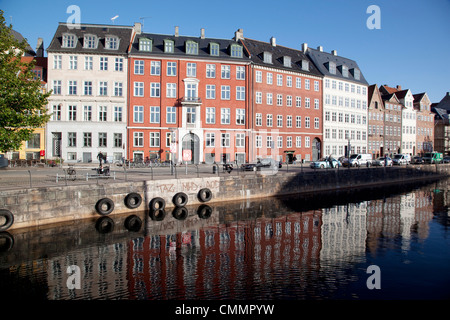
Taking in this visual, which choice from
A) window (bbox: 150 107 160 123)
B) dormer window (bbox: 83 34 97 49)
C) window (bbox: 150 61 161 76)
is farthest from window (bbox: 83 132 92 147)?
window (bbox: 150 61 161 76)

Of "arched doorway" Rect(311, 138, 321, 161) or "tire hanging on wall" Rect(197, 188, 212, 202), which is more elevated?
"arched doorway" Rect(311, 138, 321, 161)

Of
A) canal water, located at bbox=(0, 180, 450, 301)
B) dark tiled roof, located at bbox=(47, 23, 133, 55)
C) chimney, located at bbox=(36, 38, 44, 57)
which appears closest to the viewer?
canal water, located at bbox=(0, 180, 450, 301)

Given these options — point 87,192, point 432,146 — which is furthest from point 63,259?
point 432,146

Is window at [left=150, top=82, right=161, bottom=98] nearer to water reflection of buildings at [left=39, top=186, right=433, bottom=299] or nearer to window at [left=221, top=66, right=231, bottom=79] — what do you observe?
window at [left=221, top=66, right=231, bottom=79]

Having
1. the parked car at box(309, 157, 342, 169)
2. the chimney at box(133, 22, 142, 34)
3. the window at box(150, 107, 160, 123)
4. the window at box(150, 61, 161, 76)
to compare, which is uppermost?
the chimney at box(133, 22, 142, 34)

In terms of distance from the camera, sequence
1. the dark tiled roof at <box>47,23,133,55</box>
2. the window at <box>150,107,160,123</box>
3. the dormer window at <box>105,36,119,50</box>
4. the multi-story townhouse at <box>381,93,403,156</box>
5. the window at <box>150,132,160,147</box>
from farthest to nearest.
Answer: the multi-story townhouse at <box>381,93,403,156</box>, the window at <box>150,107,160,123</box>, the window at <box>150,132,160,147</box>, the dormer window at <box>105,36,119,50</box>, the dark tiled roof at <box>47,23,133,55</box>

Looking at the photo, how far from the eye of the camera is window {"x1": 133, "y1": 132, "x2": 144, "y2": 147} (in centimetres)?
4327

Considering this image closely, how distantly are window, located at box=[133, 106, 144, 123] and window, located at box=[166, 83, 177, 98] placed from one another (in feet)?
13.9

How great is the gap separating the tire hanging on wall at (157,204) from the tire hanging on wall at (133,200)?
937mm

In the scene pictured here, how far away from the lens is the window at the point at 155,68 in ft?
144

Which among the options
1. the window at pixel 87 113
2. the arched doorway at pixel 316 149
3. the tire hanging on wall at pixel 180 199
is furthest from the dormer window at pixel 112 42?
the arched doorway at pixel 316 149

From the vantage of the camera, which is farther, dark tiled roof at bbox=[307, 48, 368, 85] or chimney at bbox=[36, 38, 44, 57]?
dark tiled roof at bbox=[307, 48, 368, 85]
